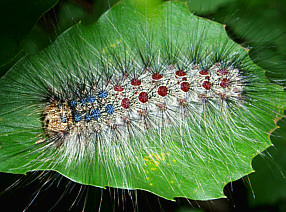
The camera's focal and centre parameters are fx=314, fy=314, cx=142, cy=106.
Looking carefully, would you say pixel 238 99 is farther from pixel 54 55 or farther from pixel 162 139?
pixel 54 55

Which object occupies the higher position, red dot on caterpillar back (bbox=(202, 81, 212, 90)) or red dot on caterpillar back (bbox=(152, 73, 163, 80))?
red dot on caterpillar back (bbox=(152, 73, 163, 80))

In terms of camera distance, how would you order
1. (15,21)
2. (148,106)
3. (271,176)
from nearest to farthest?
(15,21) < (148,106) < (271,176)

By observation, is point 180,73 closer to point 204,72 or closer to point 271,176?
point 204,72

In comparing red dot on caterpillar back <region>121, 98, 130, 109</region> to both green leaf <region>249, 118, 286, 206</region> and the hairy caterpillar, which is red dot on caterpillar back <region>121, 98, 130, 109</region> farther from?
green leaf <region>249, 118, 286, 206</region>

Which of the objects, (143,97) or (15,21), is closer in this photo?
(15,21)

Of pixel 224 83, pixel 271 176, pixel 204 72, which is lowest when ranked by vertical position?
pixel 271 176

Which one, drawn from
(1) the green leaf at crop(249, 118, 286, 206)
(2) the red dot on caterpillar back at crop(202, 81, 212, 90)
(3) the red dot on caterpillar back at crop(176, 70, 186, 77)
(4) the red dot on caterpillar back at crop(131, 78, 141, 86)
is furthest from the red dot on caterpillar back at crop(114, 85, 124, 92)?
(1) the green leaf at crop(249, 118, 286, 206)

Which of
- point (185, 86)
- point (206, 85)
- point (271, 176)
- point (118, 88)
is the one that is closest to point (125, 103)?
point (118, 88)
